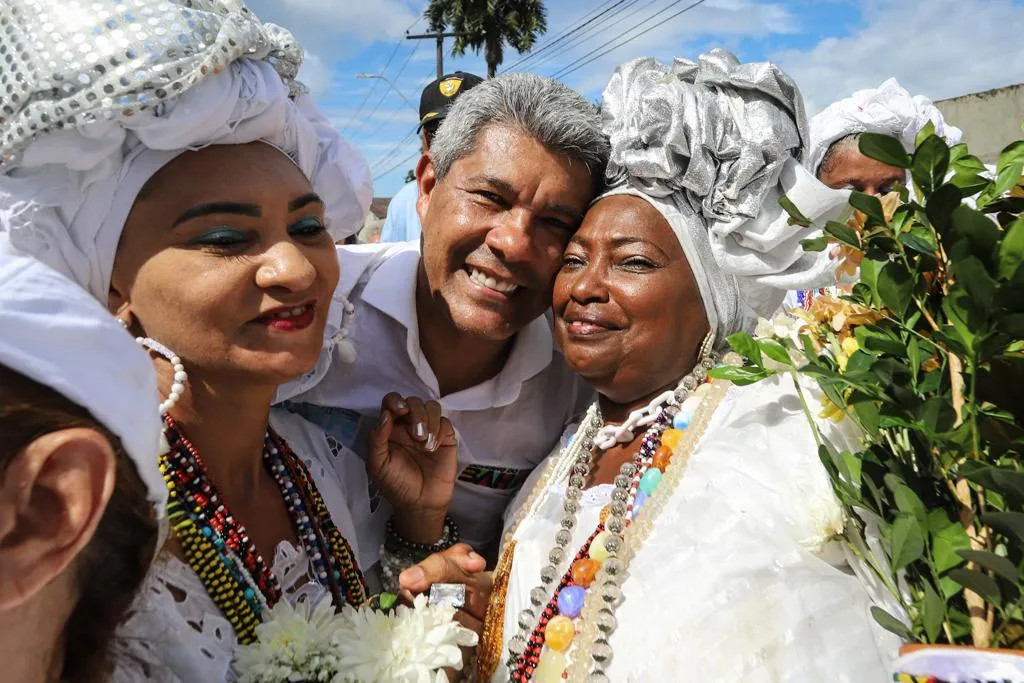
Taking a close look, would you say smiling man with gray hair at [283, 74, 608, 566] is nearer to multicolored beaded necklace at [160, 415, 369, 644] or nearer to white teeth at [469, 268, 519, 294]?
white teeth at [469, 268, 519, 294]

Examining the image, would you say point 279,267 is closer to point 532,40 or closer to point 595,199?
point 595,199

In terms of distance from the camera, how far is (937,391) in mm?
1369

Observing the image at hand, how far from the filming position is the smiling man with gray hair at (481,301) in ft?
8.70

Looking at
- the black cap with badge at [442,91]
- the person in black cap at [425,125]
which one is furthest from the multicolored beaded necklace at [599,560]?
the black cap with badge at [442,91]

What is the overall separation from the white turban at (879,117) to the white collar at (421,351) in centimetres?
244

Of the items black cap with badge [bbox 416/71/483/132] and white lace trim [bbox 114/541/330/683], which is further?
black cap with badge [bbox 416/71/483/132]

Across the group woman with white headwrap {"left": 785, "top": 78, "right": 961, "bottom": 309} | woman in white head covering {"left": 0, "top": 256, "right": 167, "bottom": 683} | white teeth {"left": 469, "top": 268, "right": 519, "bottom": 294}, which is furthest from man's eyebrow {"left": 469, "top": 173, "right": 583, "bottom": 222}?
woman with white headwrap {"left": 785, "top": 78, "right": 961, "bottom": 309}

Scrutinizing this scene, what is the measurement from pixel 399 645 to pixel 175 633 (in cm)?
46

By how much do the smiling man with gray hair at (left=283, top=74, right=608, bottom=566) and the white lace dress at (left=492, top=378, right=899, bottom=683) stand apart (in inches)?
38.2

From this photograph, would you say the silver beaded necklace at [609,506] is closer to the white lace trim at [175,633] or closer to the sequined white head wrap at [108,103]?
the white lace trim at [175,633]

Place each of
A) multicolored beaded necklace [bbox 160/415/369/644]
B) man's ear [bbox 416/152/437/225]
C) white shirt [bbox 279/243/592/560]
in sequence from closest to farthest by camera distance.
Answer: multicolored beaded necklace [bbox 160/415/369/644] → white shirt [bbox 279/243/592/560] → man's ear [bbox 416/152/437/225]

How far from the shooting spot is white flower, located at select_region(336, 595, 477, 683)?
169 centimetres

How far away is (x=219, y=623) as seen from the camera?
70.0 inches

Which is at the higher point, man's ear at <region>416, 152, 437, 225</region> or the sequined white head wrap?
the sequined white head wrap
